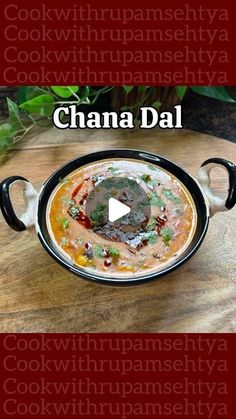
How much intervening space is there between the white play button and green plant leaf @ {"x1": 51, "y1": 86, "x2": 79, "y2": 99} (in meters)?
0.49

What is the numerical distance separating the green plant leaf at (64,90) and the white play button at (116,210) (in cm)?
49

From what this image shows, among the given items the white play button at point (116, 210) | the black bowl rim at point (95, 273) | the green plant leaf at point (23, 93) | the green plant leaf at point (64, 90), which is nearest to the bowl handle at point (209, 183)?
the black bowl rim at point (95, 273)

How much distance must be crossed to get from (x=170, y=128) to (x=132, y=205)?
1.47 feet

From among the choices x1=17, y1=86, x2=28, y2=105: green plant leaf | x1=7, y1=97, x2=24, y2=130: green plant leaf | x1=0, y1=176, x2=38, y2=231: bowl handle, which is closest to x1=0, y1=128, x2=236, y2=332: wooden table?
x1=0, y1=176, x2=38, y2=231: bowl handle

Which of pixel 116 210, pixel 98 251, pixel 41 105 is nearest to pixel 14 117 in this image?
pixel 41 105

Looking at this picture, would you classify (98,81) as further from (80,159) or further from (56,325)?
(56,325)

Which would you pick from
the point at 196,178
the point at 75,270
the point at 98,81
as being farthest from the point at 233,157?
the point at 75,270

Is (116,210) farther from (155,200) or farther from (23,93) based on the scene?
(23,93)

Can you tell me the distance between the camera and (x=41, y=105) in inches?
78.5

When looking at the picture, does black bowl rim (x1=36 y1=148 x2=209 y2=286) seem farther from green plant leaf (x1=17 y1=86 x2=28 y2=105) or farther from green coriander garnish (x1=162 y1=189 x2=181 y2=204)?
green plant leaf (x1=17 y1=86 x2=28 y2=105)

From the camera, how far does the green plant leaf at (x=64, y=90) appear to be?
79.5 inches

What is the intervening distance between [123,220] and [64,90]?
571mm

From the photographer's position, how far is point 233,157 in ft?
6.33

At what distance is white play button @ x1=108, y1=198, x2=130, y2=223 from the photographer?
164 cm
